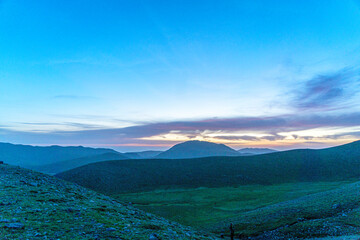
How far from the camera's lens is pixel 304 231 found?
25.6 metres

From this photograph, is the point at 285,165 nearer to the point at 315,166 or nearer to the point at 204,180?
the point at 315,166

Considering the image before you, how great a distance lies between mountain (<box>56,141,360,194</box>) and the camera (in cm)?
11238

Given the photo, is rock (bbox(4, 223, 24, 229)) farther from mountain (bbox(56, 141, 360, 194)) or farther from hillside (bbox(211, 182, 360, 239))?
mountain (bbox(56, 141, 360, 194))

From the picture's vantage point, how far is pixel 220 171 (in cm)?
13488

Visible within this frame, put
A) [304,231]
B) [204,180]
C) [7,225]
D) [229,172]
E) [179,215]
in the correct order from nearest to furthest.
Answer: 1. [7,225]
2. [304,231]
3. [179,215]
4. [204,180]
5. [229,172]

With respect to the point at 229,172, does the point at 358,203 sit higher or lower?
higher

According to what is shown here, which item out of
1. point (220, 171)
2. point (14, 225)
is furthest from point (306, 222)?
point (220, 171)

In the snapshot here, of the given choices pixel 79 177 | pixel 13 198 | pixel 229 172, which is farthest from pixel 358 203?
pixel 79 177

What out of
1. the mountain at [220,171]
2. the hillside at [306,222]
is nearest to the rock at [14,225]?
the hillside at [306,222]

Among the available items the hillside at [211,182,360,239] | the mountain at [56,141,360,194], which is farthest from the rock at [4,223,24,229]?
the mountain at [56,141,360,194]

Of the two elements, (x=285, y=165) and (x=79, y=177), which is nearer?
(x=79, y=177)

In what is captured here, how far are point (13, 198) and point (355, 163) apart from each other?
161 m

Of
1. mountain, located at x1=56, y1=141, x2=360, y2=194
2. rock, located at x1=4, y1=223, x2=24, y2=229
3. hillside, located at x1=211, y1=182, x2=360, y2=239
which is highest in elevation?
rock, located at x1=4, y1=223, x2=24, y2=229

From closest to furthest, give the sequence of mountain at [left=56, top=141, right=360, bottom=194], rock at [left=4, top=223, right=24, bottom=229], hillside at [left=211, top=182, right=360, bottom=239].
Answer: rock at [left=4, top=223, right=24, bottom=229] < hillside at [left=211, top=182, right=360, bottom=239] < mountain at [left=56, top=141, right=360, bottom=194]
